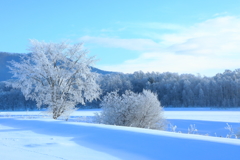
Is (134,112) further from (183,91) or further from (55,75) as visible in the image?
(183,91)

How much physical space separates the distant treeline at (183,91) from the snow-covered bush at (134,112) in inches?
1618

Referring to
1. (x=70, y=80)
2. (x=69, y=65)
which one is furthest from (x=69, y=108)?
(x=69, y=65)

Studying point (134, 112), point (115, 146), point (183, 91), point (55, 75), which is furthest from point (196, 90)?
point (115, 146)

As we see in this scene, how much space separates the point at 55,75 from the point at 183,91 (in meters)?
54.8

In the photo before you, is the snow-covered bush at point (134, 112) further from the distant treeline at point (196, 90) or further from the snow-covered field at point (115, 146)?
the distant treeline at point (196, 90)

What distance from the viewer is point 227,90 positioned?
215ft

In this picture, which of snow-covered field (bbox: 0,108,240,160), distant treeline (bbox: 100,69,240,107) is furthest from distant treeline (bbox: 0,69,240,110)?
snow-covered field (bbox: 0,108,240,160)

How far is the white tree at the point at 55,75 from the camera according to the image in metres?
18.4

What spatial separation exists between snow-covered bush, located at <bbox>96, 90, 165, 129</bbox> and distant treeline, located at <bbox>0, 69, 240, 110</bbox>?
41.1 m

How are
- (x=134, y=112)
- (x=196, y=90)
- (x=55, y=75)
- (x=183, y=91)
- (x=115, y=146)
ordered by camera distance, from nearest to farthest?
1. (x=115, y=146)
2. (x=134, y=112)
3. (x=55, y=75)
4. (x=183, y=91)
5. (x=196, y=90)

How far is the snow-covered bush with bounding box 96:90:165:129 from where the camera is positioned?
688 inches

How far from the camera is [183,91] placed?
68.4m

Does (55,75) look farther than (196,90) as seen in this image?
No

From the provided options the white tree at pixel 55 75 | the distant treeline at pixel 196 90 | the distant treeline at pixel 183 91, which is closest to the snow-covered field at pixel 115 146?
the white tree at pixel 55 75
